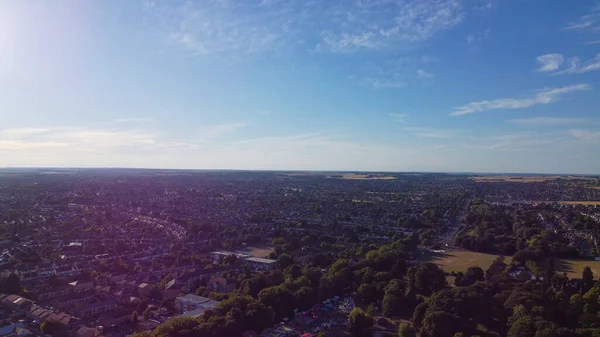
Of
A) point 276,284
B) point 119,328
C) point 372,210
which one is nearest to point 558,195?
point 372,210

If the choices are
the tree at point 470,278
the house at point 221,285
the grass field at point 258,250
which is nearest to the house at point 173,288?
the house at point 221,285

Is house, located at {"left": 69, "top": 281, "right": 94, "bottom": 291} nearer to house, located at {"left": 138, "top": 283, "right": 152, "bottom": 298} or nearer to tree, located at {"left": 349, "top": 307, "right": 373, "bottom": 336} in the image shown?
house, located at {"left": 138, "top": 283, "right": 152, "bottom": 298}

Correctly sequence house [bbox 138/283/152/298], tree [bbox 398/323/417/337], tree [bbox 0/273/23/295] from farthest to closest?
1. house [bbox 138/283/152/298]
2. tree [bbox 0/273/23/295]
3. tree [bbox 398/323/417/337]

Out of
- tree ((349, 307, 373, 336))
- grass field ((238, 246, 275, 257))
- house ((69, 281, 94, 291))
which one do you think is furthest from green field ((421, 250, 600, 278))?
house ((69, 281, 94, 291))

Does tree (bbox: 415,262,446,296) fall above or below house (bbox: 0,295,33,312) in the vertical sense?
above

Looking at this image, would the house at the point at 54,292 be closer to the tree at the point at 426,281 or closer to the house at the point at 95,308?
the house at the point at 95,308

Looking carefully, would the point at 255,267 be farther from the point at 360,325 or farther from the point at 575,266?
the point at 575,266

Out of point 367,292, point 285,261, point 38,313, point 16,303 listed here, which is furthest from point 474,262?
point 16,303
